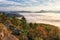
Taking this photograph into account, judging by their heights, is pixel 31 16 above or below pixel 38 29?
above

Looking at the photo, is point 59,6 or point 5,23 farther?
point 59,6

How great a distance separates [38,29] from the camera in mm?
2943

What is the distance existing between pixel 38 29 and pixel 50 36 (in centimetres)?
24

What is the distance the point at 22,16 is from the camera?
9.65 feet

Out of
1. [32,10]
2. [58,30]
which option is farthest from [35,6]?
[58,30]

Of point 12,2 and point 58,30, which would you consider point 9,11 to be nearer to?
point 12,2

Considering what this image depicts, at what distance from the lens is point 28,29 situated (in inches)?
115

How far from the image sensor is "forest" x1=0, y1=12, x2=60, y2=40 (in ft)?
9.32

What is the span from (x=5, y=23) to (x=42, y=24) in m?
0.63

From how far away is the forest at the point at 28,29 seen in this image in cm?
284

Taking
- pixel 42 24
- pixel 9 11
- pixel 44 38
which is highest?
pixel 9 11

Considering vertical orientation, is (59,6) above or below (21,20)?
above

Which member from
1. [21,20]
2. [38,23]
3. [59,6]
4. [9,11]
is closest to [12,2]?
[9,11]

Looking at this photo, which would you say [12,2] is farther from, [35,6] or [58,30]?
[58,30]
